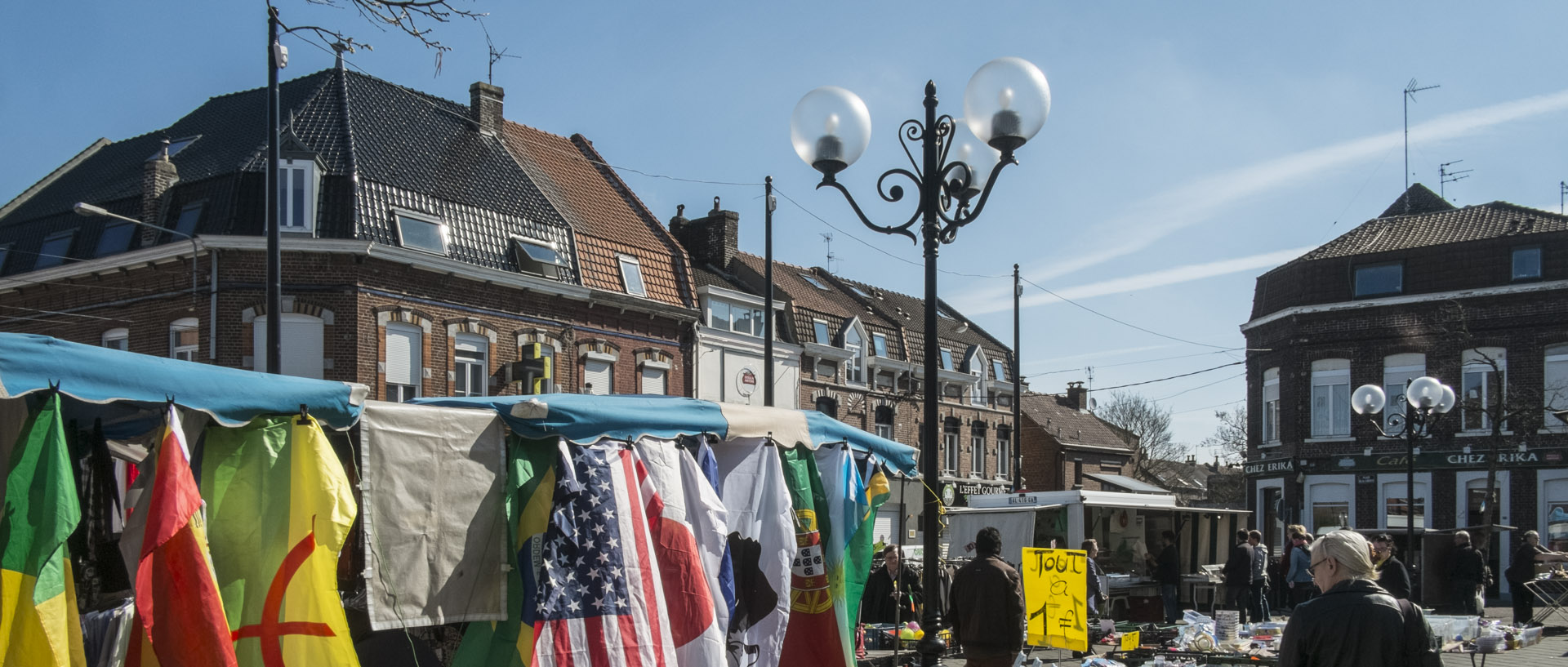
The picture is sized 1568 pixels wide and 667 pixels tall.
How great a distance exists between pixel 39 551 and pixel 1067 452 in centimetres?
5605

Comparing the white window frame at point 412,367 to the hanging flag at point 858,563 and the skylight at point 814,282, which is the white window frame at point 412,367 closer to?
the hanging flag at point 858,563

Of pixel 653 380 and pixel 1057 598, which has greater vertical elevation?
pixel 653 380

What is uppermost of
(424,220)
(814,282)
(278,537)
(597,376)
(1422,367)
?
(814,282)

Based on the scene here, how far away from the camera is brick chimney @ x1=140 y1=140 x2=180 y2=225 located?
86.3 ft

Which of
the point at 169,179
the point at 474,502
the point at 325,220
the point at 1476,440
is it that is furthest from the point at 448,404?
the point at 1476,440

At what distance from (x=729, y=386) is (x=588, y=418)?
29.4m

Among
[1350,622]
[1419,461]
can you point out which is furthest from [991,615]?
[1419,461]

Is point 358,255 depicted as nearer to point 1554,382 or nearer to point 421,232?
point 421,232

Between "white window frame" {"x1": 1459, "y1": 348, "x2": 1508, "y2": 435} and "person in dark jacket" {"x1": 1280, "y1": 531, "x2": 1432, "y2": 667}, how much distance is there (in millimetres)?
31784

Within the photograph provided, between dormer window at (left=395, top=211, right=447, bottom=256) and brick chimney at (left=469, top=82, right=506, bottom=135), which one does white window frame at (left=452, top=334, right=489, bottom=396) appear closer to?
dormer window at (left=395, top=211, right=447, bottom=256)

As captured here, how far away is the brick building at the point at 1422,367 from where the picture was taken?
32.9 m

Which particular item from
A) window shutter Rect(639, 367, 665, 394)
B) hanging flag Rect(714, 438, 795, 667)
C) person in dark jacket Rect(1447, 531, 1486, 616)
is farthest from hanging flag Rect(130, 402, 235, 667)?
window shutter Rect(639, 367, 665, 394)

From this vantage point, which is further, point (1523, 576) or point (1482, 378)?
point (1482, 378)

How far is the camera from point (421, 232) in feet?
87.2
